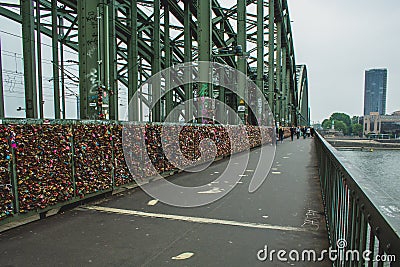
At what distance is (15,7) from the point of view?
714 inches

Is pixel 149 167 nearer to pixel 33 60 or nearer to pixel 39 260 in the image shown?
pixel 39 260

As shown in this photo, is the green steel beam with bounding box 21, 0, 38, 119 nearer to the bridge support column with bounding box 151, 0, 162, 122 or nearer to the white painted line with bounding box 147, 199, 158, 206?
the bridge support column with bounding box 151, 0, 162, 122

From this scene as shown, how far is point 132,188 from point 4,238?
3239 mm

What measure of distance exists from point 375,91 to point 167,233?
161458mm

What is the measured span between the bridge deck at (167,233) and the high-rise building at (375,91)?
484ft

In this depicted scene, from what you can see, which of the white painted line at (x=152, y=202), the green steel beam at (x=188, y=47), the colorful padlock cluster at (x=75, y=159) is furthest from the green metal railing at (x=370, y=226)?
the green steel beam at (x=188, y=47)

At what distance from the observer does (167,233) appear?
13.7 feet

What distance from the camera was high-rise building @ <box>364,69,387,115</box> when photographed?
13475cm

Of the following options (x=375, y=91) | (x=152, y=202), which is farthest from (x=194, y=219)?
(x=375, y=91)

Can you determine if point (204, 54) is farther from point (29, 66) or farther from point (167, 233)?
point (167, 233)

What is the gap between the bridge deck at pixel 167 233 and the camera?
341cm

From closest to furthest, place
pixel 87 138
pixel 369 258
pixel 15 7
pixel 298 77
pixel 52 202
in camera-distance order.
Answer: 1. pixel 369 258
2. pixel 52 202
3. pixel 87 138
4. pixel 15 7
5. pixel 298 77

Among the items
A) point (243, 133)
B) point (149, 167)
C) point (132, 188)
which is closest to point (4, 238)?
point (132, 188)

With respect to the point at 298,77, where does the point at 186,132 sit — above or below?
below
